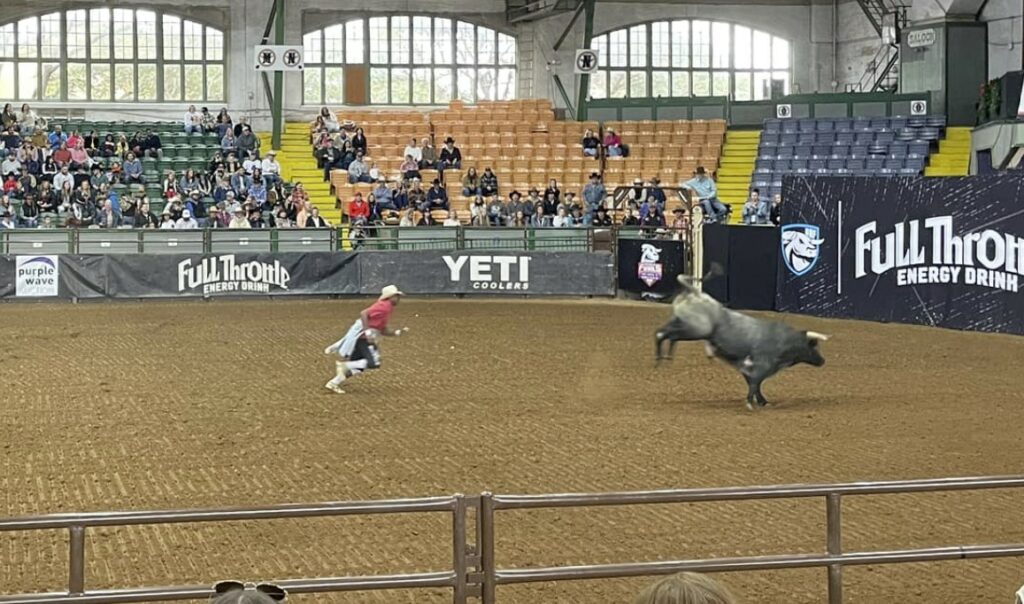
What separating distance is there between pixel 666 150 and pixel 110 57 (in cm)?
1645

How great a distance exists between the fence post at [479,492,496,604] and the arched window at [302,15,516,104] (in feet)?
130

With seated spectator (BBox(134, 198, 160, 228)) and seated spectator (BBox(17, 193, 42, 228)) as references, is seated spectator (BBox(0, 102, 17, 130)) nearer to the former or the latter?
seated spectator (BBox(17, 193, 42, 228))

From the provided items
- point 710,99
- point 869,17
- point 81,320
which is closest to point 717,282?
point 81,320

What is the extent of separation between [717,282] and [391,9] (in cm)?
1966

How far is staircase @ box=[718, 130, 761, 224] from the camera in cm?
4072

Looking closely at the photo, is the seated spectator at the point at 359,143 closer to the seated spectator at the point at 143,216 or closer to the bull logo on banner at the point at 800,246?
the seated spectator at the point at 143,216

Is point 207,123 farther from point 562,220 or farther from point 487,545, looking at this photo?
point 487,545

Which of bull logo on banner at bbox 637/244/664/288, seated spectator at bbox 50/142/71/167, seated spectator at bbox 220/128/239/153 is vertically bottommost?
bull logo on banner at bbox 637/244/664/288

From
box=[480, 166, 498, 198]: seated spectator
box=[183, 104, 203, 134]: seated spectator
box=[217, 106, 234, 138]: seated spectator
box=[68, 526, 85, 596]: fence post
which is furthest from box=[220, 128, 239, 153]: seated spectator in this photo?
box=[68, 526, 85, 596]: fence post

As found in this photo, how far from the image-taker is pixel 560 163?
41.6 m

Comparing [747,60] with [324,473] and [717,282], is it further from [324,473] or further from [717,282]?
[324,473]

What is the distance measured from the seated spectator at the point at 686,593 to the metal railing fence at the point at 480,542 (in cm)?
247

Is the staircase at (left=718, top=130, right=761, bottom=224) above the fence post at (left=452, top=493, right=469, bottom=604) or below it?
above

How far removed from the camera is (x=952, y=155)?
131 feet
